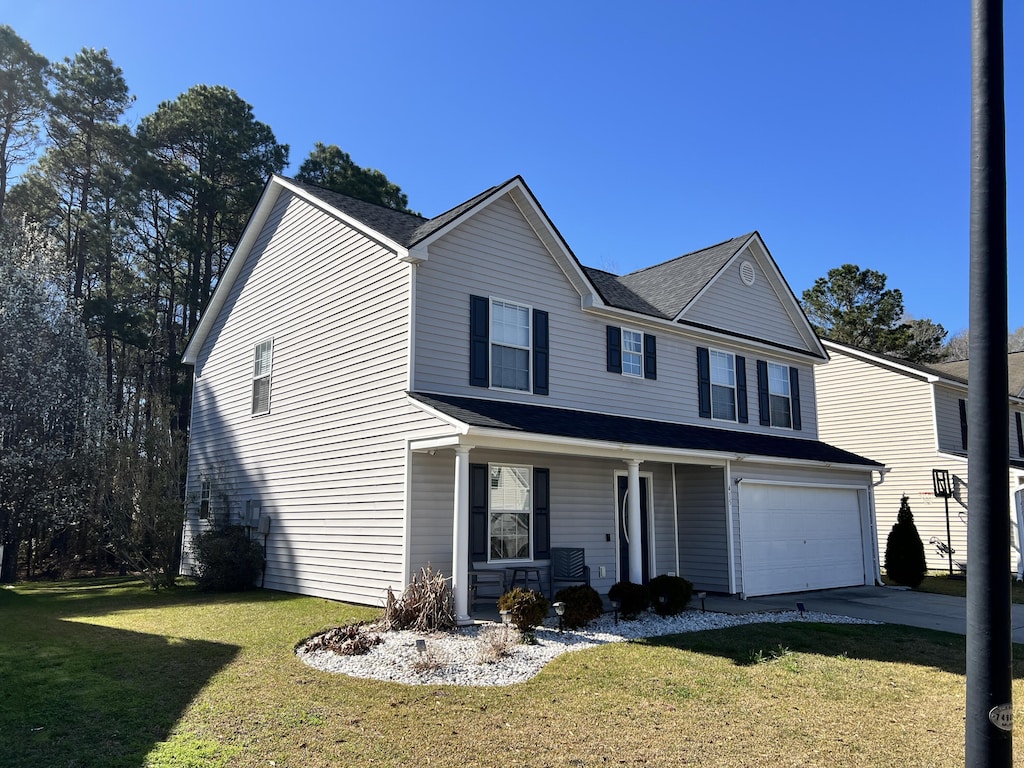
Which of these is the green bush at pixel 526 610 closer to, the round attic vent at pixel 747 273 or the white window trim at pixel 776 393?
the white window trim at pixel 776 393

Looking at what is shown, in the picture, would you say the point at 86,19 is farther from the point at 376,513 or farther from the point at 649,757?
the point at 649,757

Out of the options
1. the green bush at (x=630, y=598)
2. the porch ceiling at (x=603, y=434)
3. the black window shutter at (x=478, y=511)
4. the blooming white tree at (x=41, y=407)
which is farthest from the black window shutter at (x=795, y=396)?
the blooming white tree at (x=41, y=407)

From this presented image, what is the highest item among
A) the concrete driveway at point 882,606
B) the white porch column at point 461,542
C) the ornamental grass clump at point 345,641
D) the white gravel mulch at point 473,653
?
the white porch column at point 461,542

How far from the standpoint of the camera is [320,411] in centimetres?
1398

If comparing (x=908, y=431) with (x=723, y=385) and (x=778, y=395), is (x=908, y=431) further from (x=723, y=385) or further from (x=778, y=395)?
(x=723, y=385)

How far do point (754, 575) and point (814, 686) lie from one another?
24.7 feet

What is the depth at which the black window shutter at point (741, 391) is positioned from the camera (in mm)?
17672

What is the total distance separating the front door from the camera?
14.5m

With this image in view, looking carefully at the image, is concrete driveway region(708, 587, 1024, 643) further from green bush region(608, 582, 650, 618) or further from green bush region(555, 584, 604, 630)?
green bush region(555, 584, 604, 630)

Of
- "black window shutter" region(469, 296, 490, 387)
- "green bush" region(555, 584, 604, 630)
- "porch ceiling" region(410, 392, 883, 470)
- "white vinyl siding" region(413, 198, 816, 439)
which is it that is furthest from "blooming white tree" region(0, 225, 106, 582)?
"green bush" region(555, 584, 604, 630)

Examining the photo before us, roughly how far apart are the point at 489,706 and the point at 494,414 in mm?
5281

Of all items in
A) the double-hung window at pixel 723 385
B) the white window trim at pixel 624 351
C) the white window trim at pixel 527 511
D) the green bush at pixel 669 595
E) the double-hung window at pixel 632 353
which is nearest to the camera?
the green bush at pixel 669 595

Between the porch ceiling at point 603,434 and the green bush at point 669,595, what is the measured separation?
7.08 ft

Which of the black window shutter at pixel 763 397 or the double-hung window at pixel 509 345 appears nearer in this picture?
the double-hung window at pixel 509 345
